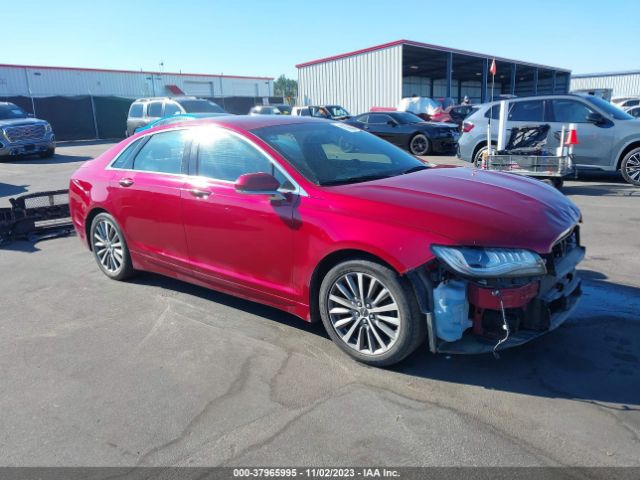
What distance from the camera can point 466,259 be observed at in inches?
116

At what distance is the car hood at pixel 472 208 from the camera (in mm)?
3018

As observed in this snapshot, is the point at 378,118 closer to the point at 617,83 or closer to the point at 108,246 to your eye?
the point at 108,246

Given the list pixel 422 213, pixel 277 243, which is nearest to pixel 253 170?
pixel 277 243

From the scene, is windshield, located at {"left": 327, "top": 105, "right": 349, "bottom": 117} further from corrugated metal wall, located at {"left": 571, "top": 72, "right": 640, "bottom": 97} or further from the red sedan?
corrugated metal wall, located at {"left": 571, "top": 72, "right": 640, "bottom": 97}

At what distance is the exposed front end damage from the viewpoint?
2996 millimetres

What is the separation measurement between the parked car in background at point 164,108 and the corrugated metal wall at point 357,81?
13330 millimetres

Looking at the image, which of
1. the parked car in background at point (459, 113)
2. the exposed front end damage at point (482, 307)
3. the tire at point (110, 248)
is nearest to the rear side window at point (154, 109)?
the parked car in background at point (459, 113)

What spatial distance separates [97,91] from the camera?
4106 centimetres

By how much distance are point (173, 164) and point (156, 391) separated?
2090 mm

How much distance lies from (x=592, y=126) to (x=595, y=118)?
0.16 m

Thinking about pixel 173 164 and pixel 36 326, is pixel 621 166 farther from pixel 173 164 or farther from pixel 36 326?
pixel 36 326

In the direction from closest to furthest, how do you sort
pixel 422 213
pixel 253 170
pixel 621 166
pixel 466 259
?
1. pixel 466 259
2. pixel 422 213
3. pixel 253 170
4. pixel 621 166

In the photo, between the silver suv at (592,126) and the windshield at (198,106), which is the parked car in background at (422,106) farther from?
the silver suv at (592,126)

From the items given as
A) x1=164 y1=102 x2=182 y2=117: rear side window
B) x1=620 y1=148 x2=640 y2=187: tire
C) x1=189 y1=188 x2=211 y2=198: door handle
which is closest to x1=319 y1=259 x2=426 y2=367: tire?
x1=189 y1=188 x2=211 y2=198: door handle
